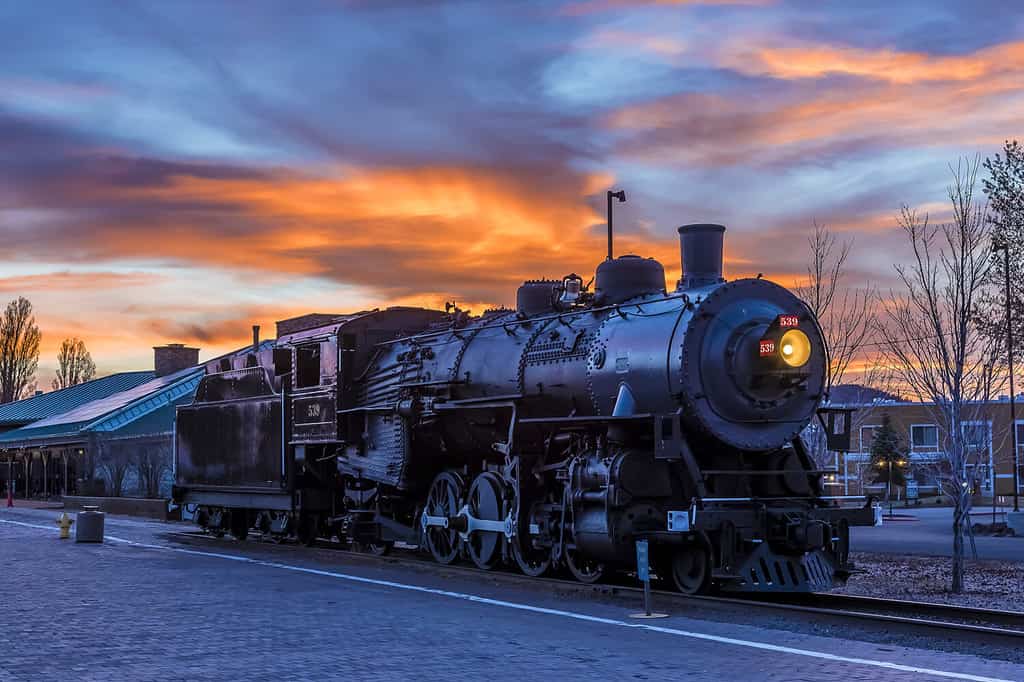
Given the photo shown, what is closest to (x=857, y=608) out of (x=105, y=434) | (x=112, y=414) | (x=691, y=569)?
(x=691, y=569)

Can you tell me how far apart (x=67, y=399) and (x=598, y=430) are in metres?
58.3

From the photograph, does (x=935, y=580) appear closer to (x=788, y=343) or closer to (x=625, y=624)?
(x=788, y=343)

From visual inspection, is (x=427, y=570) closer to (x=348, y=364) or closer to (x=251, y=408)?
(x=348, y=364)

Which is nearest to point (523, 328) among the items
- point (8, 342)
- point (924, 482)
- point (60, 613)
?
point (60, 613)

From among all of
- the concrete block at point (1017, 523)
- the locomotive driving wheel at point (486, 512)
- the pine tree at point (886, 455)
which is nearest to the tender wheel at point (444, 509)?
the locomotive driving wheel at point (486, 512)

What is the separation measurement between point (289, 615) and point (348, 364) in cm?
884

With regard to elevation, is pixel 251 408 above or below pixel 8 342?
below

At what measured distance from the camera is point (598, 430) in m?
15.6

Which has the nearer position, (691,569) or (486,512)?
(691,569)

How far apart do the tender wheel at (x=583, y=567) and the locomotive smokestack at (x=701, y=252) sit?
3.69 metres

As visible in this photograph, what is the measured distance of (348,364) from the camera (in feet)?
70.2

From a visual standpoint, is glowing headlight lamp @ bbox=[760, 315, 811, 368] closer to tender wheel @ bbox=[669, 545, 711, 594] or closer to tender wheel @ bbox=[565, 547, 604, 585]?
tender wheel @ bbox=[669, 545, 711, 594]

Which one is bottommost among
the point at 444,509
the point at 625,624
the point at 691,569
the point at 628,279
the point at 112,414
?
the point at 625,624

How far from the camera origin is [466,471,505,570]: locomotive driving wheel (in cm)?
1738
